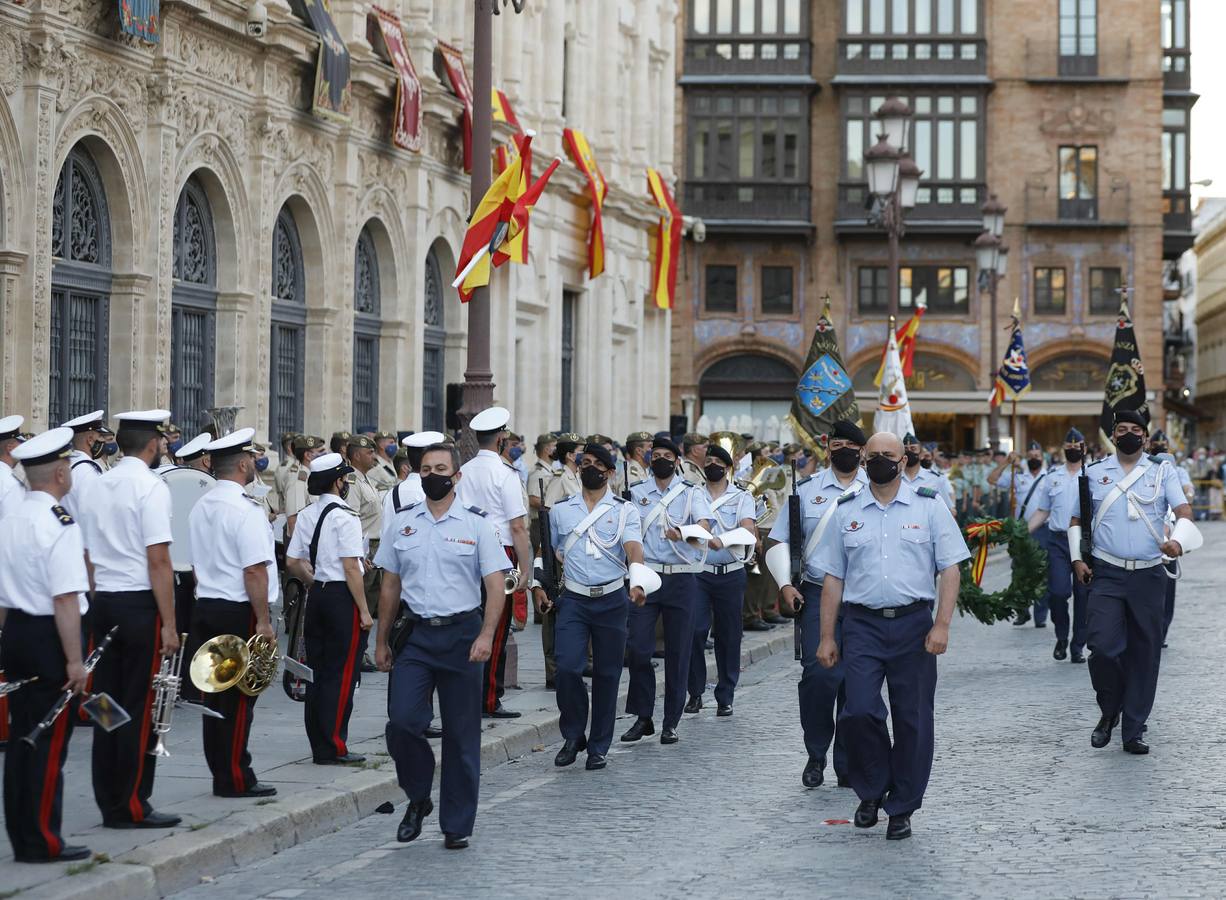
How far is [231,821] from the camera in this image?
9242 mm

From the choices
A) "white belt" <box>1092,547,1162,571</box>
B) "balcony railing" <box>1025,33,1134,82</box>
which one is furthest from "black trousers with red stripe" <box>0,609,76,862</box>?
"balcony railing" <box>1025,33,1134,82</box>

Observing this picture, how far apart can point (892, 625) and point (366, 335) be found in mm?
19316

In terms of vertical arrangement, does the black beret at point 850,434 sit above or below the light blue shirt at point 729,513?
above

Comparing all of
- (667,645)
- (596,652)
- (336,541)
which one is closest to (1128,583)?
(667,645)

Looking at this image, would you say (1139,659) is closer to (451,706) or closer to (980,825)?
(980,825)

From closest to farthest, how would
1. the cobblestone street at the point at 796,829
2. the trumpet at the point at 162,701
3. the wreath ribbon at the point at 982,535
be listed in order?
the cobblestone street at the point at 796,829
the trumpet at the point at 162,701
the wreath ribbon at the point at 982,535

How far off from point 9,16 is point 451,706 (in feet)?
35.3

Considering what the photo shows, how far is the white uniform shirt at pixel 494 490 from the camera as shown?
1322cm

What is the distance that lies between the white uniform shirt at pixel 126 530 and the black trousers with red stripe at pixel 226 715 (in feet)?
2.75

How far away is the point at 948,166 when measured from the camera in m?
56.4

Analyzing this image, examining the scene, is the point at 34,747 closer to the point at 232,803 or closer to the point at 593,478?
the point at 232,803

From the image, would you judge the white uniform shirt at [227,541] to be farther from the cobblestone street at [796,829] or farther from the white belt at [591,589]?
the white belt at [591,589]

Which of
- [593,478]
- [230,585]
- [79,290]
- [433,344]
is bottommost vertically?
[230,585]

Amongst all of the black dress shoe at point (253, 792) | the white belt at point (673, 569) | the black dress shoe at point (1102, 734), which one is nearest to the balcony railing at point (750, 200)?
the white belt at point (673, 569)
